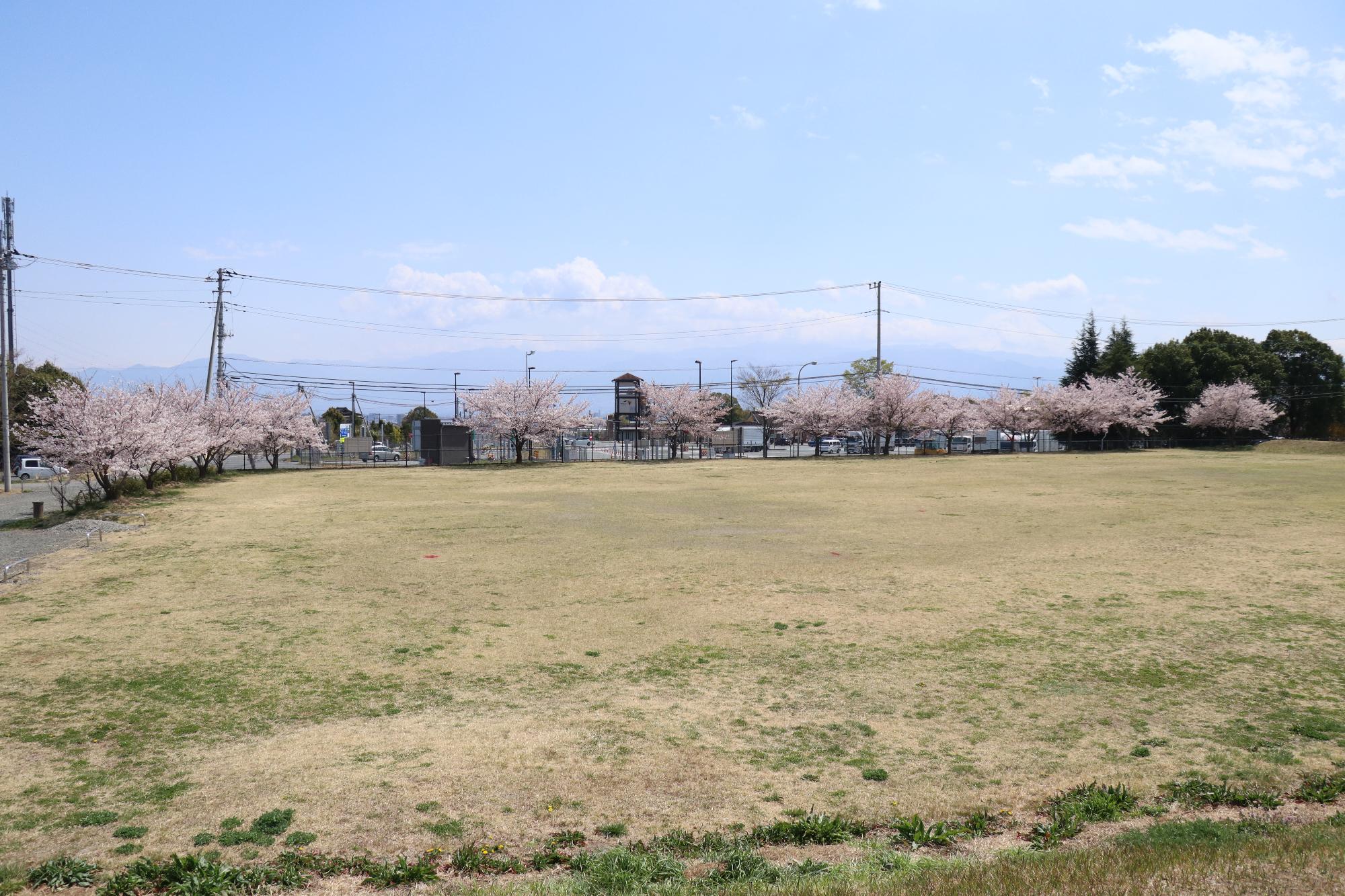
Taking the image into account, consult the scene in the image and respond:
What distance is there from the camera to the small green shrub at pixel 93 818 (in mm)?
6105

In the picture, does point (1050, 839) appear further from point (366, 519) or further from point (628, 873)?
point (366, 519)

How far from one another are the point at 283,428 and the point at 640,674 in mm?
43565

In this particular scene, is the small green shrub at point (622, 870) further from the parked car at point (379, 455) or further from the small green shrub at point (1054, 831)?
the parked car at point (379, 455)

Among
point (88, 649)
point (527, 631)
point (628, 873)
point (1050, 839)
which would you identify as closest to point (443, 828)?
point (628, 873)

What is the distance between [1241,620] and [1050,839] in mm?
8406

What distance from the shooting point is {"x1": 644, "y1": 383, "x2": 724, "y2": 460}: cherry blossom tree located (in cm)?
6038

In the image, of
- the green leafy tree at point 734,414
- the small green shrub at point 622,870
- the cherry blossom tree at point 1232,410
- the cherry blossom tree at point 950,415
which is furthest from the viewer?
the green leafy tree at point 734,414

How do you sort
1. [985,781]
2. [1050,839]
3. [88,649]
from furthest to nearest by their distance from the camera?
[88,649] → [985,781] → [1050,839]

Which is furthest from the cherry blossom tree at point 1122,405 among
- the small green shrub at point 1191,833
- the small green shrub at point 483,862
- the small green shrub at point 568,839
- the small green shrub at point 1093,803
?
the small green shrub at point 483,862

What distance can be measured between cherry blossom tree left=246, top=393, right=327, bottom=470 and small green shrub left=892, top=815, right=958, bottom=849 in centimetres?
4523

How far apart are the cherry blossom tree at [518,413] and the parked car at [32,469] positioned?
872 inches

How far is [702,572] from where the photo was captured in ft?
52.7

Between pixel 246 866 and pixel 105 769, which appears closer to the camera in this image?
pixel 246 866

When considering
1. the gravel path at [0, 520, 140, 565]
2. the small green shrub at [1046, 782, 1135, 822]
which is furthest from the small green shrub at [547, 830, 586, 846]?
the gravel path at [0, 520, 140, 565]
